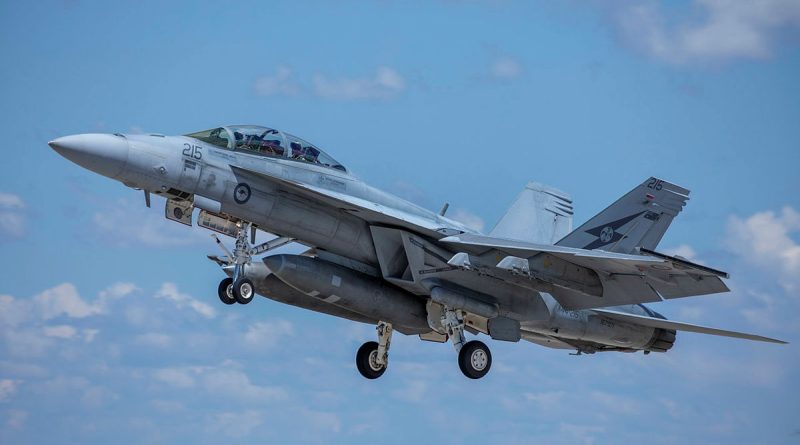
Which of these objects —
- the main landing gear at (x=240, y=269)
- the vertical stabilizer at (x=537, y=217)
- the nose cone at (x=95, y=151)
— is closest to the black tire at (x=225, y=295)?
the main landing gear at (x=240, y=269)

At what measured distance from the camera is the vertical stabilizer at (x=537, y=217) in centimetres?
2581

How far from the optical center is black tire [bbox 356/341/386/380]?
931 inches

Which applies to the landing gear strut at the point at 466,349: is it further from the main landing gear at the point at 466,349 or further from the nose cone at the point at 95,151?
the nose cone at the point at 95,151

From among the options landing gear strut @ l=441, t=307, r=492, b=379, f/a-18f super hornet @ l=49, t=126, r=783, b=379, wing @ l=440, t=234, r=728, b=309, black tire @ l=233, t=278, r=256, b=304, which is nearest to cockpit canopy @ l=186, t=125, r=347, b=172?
f/a-18f super hornet @ l=49, t=126, r=783, b=379

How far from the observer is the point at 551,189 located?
26.5 meters

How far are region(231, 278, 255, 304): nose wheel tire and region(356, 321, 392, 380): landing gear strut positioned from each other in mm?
3696

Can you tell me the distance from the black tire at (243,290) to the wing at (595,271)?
3269mm

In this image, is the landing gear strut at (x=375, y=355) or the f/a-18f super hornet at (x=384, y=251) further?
the landing gear strut at (x=375, y=355)

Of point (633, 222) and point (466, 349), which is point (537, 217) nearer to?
point (633, 222)

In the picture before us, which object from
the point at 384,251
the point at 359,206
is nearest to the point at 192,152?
the point at 359,206

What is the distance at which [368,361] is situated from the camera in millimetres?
23656

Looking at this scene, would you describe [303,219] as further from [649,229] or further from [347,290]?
[649,229]

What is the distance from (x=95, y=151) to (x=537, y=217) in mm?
10071

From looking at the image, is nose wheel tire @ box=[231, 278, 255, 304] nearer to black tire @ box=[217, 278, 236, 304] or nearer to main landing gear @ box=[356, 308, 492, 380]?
black tire @ box=[217, 278, 236, 304]
